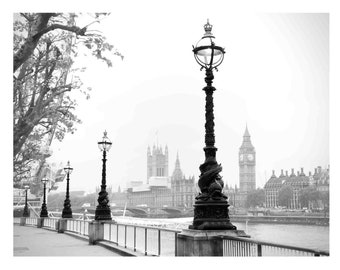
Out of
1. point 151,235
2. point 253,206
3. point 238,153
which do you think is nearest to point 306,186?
point 253,206

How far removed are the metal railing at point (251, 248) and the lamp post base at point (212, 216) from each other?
13.4 inches

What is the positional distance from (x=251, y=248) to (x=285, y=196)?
324ft

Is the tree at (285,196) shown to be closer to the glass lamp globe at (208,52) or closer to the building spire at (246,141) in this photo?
the building spire at (246,141)

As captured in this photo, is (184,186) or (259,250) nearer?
(259,250)

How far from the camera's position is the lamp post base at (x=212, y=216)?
736 centimetres

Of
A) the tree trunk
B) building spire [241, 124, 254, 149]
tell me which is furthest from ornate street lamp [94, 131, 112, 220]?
building spire [241, 124, 254, 149]

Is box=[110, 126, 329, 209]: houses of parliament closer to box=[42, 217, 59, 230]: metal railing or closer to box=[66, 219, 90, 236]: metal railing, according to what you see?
box=[42, 217, 59, 230]: metal railing

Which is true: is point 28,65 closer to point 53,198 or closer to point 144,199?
point 53,198

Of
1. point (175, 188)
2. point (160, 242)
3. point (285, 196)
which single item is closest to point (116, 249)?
point (160, 242)

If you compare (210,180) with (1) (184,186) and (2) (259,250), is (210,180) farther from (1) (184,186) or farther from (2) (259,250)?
(1) (184,186)

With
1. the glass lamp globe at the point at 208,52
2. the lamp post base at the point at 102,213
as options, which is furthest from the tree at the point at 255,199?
the glass lamp globe at the point at 208,52

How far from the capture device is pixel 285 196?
333 ft

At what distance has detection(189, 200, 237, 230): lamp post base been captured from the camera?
7.36 meters
